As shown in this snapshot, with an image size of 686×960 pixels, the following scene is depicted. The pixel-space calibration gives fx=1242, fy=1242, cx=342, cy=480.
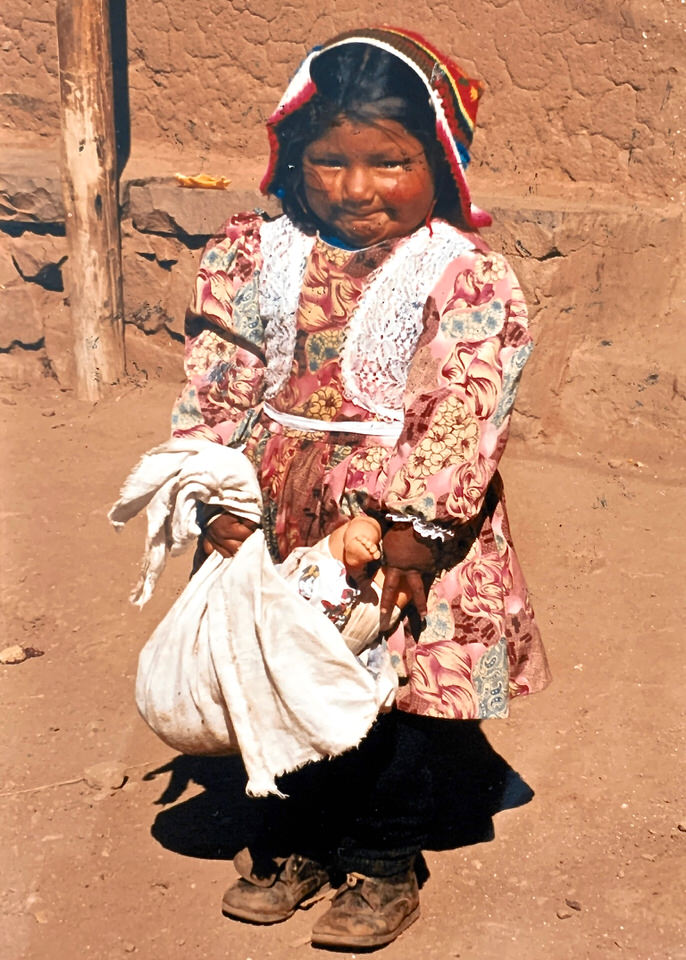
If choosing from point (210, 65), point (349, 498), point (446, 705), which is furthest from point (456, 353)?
point (210, 65)

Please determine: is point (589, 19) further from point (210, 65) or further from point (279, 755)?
point (279, 755)

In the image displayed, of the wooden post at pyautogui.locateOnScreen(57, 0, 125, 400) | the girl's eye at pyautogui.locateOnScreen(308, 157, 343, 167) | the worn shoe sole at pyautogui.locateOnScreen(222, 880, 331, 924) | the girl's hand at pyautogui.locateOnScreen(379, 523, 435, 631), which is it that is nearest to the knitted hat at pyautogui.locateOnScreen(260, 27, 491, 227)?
the girl's eye at pyautogui.locateOnScreen(308, 157, 343, 167)

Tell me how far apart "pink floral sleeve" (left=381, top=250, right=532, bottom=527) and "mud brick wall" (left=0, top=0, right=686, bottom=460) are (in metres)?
2.97

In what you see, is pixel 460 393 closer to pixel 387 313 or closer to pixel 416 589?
pixel 387 313

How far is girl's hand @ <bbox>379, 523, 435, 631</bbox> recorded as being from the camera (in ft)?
7.92

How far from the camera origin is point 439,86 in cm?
242

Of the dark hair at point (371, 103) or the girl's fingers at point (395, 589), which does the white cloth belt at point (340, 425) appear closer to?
the girl's fingers at point (395, 589)

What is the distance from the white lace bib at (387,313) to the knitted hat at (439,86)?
0.13 m

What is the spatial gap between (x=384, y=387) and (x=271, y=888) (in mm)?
1204

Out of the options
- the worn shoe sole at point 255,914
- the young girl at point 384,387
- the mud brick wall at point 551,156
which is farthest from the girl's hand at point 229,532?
the mud brick wall at point 551,156

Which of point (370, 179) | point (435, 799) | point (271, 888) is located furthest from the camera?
point (435, 799)

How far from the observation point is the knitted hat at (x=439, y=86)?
2416 mm

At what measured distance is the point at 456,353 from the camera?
2.43 m

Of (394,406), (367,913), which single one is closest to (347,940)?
(367,913)
